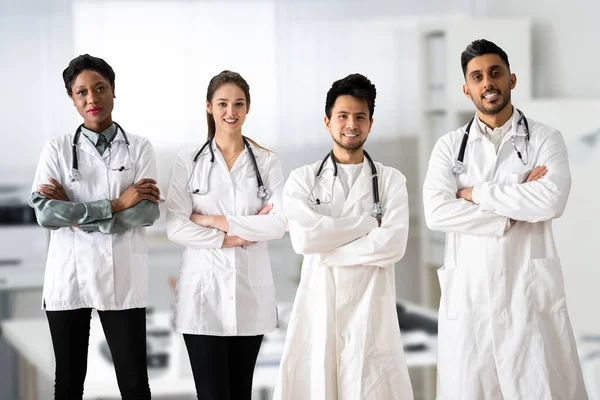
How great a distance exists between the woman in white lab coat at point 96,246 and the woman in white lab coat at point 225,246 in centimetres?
13

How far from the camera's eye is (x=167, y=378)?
11.0 ft

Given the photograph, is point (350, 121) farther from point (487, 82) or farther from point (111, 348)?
point (111, 348)

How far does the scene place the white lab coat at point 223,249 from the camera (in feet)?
8.57

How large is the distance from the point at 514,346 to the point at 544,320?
0.12 meters

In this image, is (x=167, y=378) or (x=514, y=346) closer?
(x=514, y=346)

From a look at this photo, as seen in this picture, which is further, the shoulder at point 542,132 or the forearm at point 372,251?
the shoulder at point 542,132

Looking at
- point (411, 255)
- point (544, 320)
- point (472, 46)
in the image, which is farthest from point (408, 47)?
point (544, 320)

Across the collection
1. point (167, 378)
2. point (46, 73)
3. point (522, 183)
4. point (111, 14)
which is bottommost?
point (167, 378)

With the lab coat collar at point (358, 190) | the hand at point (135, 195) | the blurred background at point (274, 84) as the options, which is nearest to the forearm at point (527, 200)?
the lab coat collar at point (358, 190)

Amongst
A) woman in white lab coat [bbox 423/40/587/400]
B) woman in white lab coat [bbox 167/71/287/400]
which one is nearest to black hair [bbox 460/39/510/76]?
woman in white lab coat [bbox 423/40/587/400]

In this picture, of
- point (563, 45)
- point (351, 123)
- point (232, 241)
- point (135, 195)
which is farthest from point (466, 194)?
point (563, 45)

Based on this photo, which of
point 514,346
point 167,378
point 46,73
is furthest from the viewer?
point 46,73

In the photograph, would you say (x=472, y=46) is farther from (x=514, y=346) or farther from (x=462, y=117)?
(x=462, y=117)

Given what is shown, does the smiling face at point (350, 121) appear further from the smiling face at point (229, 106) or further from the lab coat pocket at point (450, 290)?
the lab coat pocket at point (450, 290)
